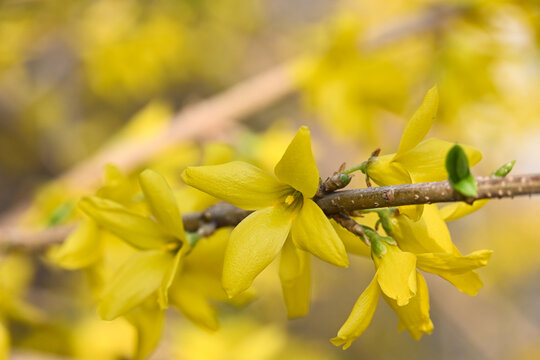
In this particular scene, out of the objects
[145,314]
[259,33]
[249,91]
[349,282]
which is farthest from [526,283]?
[145,314]

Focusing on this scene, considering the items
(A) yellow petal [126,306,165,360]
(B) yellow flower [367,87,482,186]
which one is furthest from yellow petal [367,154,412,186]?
(A) yellow petal [126,306,165,360]

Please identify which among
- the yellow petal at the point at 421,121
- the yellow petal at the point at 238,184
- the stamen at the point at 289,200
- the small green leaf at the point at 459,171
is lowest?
the stamen at the point at 289,200

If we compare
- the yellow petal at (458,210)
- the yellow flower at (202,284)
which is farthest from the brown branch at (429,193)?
the yellow flower at (202,284)

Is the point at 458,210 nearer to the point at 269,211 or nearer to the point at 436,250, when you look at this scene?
the point at 436,250

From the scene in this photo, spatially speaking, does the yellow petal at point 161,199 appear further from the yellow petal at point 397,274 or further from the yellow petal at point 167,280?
the yellow petal at point 397,274

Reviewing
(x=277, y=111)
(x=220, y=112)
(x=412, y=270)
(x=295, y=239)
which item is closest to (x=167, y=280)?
(x=295, y=239)

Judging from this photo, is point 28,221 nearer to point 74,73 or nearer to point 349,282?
point 74,73
